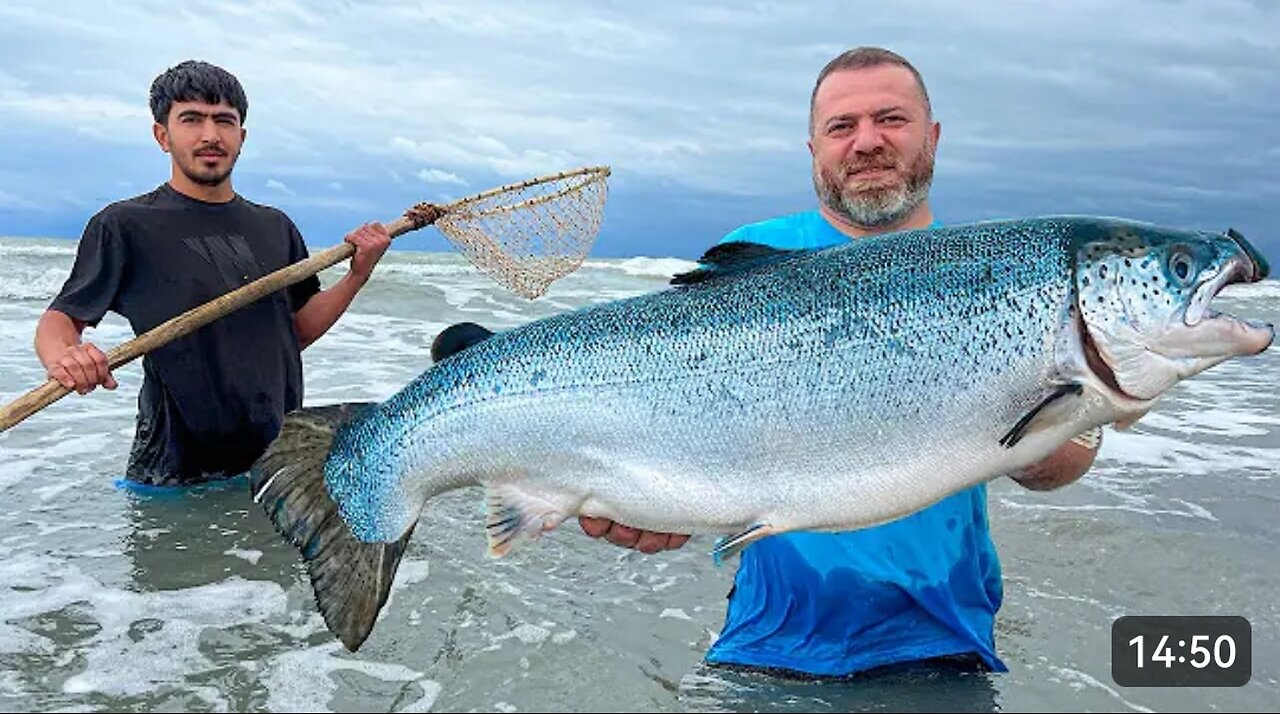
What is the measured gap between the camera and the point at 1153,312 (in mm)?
2777

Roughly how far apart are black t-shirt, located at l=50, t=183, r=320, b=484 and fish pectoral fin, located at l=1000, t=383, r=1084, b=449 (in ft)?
14.7

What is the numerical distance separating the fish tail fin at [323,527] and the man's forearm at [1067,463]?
1820 mm

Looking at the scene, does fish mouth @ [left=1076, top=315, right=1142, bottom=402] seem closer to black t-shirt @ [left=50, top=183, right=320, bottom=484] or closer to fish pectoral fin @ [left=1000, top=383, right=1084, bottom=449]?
fish pectoral fin @ [left=1000, top=383, right=1084, bottom=449]

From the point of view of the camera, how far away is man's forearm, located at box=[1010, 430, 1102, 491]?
10.6 feet

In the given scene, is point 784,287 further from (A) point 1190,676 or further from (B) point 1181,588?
(B) point 1181,588

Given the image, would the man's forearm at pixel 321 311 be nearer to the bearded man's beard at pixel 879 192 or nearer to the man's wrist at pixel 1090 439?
the bearded man's beard at pixel 879 192

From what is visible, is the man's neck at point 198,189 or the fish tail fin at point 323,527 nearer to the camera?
the fish tail fin at point 323,527

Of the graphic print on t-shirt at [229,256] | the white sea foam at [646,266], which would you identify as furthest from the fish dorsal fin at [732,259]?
the white sea foam at [646,266]

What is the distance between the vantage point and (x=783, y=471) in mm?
2875

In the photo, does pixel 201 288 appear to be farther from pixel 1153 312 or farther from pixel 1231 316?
pixel 1231 316

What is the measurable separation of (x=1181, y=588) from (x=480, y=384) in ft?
13.0

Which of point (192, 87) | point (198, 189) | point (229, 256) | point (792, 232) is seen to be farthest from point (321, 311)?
point (792, 232)

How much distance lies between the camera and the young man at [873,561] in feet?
11.3
